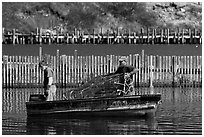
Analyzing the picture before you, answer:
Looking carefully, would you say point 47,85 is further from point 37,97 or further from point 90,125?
point 90,125

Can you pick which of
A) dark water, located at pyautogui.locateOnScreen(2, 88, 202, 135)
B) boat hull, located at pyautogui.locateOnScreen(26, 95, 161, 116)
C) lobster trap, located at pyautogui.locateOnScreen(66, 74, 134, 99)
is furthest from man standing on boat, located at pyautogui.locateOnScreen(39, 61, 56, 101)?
lobster trap, located at pyautogui.locateOnScreen(66, 74, 134, 99)

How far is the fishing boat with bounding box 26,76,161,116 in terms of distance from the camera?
25750 mm

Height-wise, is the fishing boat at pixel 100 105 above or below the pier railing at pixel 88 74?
above

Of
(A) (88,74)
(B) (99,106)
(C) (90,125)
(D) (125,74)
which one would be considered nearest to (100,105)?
(B) (99,106)

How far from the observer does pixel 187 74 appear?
39062 mm

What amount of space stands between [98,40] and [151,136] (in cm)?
12372

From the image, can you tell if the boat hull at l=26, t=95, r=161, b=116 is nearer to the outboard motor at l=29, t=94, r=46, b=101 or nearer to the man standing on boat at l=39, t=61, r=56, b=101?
the outboard motor at l=29, t=94, r=46, b=101

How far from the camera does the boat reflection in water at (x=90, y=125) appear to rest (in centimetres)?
2272

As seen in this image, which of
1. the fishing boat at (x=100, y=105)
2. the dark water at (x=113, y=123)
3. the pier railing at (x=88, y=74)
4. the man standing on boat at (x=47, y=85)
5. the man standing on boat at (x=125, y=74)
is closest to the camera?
the dark water at (x=113, y=123)

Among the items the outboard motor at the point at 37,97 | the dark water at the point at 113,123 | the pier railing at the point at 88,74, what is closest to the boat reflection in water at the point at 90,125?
the dark water at the point at 113,123

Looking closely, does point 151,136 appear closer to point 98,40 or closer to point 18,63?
point 18,63

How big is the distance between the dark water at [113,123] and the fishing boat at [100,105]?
25 cm

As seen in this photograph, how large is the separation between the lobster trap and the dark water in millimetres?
1006

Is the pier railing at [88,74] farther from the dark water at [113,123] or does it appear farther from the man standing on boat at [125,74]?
the man standing on boat at [125,74]
